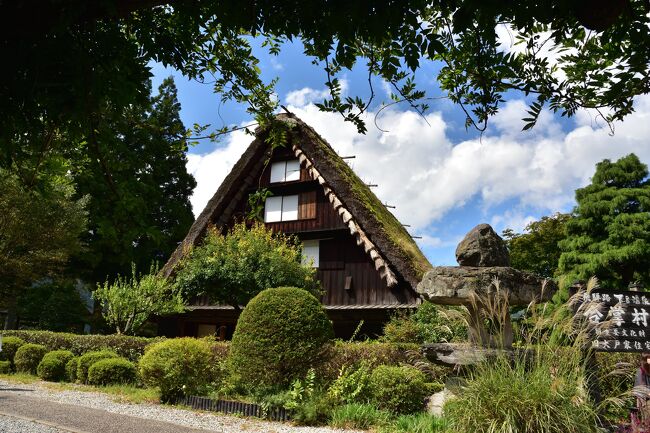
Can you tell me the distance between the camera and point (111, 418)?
6.55 metres

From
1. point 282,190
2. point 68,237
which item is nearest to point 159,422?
point 282,190

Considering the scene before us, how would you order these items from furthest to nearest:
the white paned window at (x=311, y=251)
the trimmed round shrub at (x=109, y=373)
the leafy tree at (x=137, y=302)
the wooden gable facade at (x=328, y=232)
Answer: the white paned window at (x=311, y=251) < the leafy tree at (x=137, y=302) < the wooden gable facade at (x=328, y=232) < the trimmed round shrub at (x=109, y=373)

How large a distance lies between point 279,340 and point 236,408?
1.15 m

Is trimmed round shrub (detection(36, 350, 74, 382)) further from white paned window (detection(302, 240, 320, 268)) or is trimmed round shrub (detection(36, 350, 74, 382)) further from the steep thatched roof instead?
white paned window (detection(302, 240, 320, 268))

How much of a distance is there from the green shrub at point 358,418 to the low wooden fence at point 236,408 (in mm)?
817

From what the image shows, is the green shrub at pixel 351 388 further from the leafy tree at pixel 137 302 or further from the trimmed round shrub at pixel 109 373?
the leafy tree at pixel 137 302

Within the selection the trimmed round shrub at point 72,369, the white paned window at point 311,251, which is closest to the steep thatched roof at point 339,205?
the white paned window at point 311,251

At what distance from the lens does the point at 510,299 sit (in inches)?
226

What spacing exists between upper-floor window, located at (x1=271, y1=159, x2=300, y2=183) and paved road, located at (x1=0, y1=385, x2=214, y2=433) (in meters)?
9.24

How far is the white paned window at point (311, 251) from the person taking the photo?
48.5ft

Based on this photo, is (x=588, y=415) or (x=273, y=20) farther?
(x=588, y=415)

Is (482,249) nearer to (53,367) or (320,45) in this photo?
(320,45)

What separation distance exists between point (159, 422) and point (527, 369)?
14.6 ft

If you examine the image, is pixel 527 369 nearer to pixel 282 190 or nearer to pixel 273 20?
pixel 273 20
